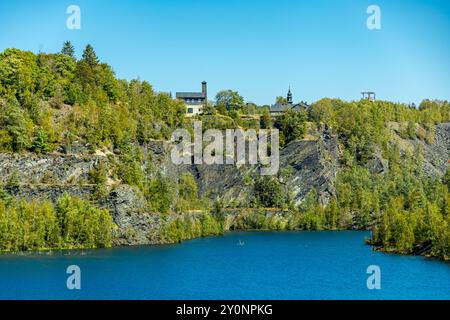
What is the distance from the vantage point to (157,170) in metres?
139

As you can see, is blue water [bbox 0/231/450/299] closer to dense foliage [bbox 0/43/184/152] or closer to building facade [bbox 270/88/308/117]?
dense foliage [bbox 0/43/184/152]

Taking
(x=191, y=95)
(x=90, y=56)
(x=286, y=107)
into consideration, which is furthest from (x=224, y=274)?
(x=286, y=107)

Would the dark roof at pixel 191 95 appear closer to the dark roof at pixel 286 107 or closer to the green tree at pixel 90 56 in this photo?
the dark roof at pixel 286 107

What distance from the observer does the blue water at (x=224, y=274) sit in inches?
2781

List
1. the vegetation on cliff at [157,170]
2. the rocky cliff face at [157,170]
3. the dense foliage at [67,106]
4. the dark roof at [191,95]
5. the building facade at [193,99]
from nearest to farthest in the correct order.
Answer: the vegetation on cliff at [157,170], the rocky cliff face at [157,170], the dense foliage at [67,106], the building facade at [193,99], the dark roof at [191,95]

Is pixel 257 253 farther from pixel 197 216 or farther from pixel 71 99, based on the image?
pixel 71 99

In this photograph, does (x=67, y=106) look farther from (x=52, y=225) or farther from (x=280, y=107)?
(x=280, y=107)

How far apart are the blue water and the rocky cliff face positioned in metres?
7.06

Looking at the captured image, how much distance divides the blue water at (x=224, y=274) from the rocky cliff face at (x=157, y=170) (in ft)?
23.2

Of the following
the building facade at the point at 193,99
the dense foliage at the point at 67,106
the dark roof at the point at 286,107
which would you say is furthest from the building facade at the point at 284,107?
the dense foliage at the point at 67,106

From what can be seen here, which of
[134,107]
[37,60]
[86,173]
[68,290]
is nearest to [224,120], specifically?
[134,107]

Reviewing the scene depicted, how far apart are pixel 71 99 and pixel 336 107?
83.6 meters

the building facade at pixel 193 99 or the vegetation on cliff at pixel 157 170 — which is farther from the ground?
the building facade at pixel 193 99

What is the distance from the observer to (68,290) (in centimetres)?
7106
